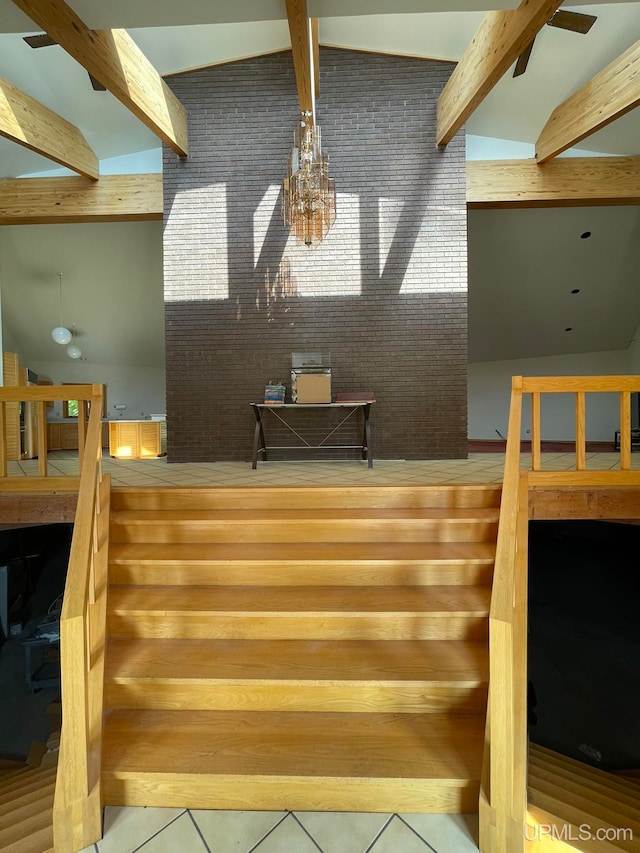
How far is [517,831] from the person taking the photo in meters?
1.45

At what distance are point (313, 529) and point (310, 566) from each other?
0.31 m

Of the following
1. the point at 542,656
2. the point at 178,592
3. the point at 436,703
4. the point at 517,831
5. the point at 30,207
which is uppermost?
the point at 30,207

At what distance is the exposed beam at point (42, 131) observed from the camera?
410 cm

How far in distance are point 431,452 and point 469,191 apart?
3.01 metres

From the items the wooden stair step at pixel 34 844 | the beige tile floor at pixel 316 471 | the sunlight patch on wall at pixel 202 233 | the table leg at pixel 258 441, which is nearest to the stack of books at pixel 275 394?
the table leg at pixel 258 441

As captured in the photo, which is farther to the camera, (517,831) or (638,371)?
(638,371)

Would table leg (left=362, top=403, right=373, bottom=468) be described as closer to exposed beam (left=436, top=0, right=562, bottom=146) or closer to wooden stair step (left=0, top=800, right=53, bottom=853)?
exposed beam (left=436, top=0, right=562, bottom=146)

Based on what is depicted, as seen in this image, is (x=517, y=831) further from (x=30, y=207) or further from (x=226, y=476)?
(x=30, y=207)

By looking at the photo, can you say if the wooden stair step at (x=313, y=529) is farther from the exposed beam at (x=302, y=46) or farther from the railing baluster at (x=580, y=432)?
the exposed beam at (x=302, y=46)

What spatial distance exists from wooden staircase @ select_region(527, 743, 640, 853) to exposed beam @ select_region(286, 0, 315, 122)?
13.9 feet

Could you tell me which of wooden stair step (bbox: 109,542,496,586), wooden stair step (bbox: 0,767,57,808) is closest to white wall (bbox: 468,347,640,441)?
wooden stair step (bbox: 109,542,496,586)

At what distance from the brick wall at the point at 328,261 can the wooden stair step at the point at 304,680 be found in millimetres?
3244

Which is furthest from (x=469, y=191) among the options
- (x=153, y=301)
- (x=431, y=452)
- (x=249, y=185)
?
(x=153, y=301)

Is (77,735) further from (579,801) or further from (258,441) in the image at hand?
(258,441)
